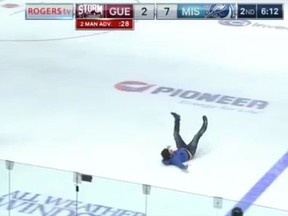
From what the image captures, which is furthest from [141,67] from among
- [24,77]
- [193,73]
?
[24,77]

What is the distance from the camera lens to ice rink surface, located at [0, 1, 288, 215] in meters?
6.07

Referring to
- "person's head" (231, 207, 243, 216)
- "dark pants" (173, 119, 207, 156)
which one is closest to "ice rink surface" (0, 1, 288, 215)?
"dark pants" (173, 119, 207, 156)

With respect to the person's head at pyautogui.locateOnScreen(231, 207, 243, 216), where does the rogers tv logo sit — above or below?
below

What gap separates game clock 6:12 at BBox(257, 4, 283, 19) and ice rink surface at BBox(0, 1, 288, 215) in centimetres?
75

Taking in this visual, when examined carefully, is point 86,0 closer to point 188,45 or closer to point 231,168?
point 188,45

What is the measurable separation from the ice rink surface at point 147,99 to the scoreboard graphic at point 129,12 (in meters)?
0.77

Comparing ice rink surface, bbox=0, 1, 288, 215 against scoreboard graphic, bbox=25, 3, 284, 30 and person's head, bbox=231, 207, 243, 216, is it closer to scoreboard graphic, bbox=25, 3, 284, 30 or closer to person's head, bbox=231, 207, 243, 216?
scoreboard graphic, bbox=25, 3, 284, 30

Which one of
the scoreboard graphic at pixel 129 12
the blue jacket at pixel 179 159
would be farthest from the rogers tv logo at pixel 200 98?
the blue jacket at pixel 179 159

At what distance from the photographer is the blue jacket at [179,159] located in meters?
6.00

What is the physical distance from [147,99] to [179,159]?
1926mm

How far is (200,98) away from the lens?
25.9 feet

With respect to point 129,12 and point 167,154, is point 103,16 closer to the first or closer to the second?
point 129,12

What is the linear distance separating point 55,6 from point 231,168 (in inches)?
120

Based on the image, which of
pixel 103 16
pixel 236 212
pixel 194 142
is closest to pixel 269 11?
pixel 103 16
